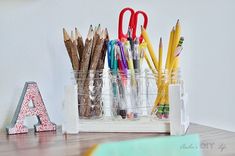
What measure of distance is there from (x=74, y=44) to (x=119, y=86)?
148mm

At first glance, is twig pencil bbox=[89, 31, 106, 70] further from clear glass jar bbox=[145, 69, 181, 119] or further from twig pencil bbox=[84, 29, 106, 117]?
clear glass jar bbox=[145, 69, 181, 119]

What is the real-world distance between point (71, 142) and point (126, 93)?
0.19m

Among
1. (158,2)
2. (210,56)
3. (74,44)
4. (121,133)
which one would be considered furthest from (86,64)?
(210,56)

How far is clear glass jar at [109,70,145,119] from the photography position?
2.75 feet

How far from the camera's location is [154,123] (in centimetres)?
80

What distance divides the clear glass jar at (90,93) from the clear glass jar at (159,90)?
115mm

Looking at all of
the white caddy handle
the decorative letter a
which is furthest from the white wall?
the white caddy handle

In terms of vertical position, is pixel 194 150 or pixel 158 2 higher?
pixel 158 2

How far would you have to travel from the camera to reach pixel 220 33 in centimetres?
117

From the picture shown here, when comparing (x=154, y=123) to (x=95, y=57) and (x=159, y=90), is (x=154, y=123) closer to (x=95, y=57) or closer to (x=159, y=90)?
(x=159, y=90)

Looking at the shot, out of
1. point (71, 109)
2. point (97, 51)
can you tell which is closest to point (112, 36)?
point (97, 51)

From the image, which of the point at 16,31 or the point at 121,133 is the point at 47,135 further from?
the point at 16,31

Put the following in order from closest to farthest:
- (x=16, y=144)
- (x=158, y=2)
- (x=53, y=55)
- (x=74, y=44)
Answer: (x=16, y=144) → (x=74, y=44) → (x=53, y=55) → (x=158, y=2)

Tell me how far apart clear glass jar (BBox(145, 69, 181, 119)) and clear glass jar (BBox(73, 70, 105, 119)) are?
0.38ft
